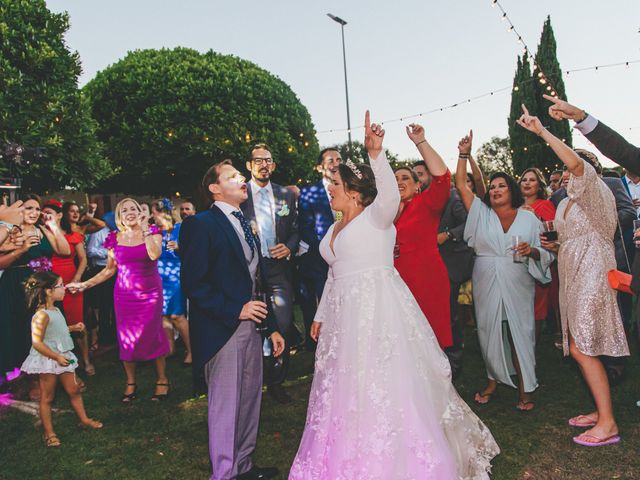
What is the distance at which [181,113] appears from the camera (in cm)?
1688

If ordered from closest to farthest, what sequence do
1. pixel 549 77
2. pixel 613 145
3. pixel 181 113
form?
pixel 613 145, pixel 181 113, pixel 549 77

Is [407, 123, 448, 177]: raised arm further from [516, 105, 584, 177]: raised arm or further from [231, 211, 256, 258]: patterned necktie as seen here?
[231, 211, 256, 258]: patterned necktie

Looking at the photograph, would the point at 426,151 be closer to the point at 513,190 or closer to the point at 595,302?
the point at 513,190

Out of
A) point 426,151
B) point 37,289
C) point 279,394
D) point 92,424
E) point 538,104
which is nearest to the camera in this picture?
point 426,151

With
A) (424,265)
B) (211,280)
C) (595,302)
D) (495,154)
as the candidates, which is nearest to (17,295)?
(211,280)

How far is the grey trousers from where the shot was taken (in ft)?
9.52

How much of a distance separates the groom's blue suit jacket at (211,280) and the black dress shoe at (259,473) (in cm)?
82

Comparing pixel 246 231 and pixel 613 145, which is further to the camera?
pixel 246 231

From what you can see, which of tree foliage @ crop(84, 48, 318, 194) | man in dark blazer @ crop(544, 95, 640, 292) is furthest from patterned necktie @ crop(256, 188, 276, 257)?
tree foliage @ crop(84, 48, 318, 194)

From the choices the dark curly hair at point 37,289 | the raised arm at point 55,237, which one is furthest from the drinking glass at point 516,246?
the raised arm at point 55,237

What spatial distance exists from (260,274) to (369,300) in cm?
75

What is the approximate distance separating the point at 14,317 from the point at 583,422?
5435mm

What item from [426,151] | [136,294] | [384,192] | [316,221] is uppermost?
[426,151]

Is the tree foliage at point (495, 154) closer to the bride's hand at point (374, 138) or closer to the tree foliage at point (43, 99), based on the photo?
the tree foliage at point (43, 99)
